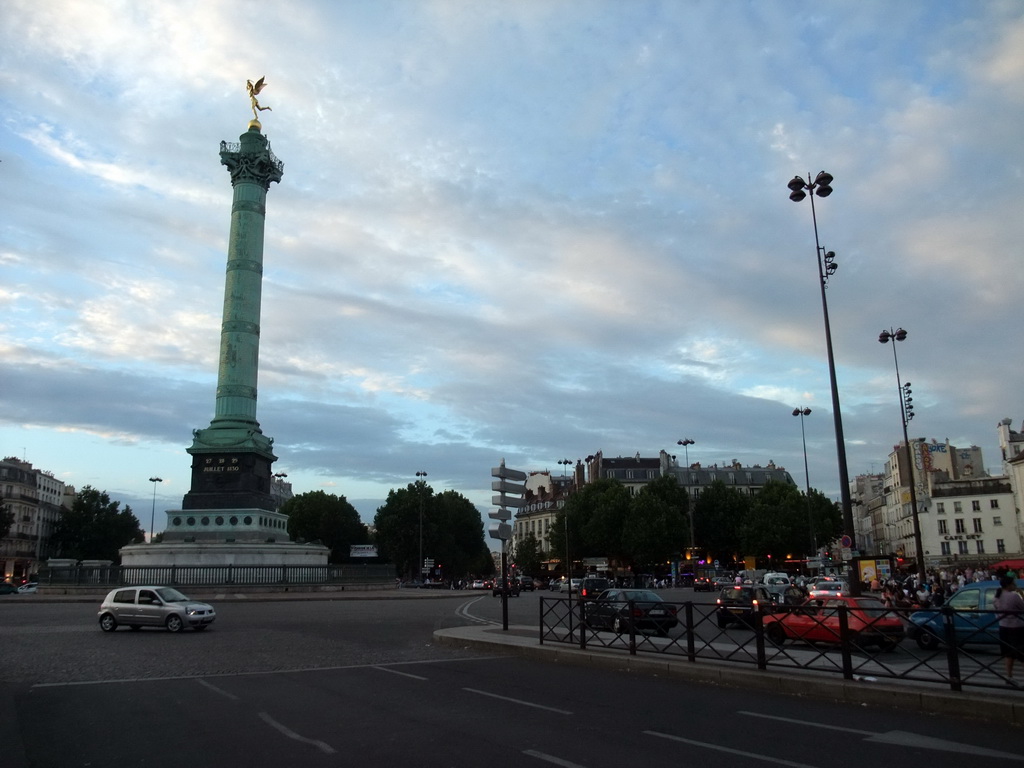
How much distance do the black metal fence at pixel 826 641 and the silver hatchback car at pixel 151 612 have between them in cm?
1132

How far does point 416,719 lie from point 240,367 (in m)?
46.5

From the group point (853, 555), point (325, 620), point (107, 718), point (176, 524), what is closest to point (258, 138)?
point (176, 524)

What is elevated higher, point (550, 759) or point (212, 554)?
point (212, 554)

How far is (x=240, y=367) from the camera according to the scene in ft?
171

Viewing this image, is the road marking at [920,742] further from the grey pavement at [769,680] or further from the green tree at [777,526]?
the green tree at [777,526]

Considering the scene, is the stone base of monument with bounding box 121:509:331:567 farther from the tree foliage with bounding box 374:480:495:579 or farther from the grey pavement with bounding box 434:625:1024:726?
the tree foliage with bounding box 374:480:495:579

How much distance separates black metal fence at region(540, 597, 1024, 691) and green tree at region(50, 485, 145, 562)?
9711 cm

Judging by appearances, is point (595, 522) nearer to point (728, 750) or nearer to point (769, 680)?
point (769, 680)

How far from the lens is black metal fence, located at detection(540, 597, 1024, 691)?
410 inches

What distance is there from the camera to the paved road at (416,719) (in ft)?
24.4

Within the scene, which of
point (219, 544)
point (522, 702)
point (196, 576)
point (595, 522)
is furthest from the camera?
point (595, 522)

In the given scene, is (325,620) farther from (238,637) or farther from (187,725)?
(187,725)

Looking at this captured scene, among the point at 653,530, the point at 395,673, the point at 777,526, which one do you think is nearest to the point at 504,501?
the point at 395,673

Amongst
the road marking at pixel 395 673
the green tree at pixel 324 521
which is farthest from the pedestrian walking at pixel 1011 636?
the green tree at pixel 324 521
